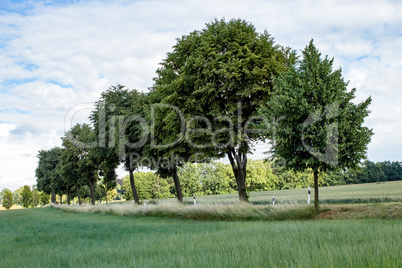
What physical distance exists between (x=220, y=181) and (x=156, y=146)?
60600mm

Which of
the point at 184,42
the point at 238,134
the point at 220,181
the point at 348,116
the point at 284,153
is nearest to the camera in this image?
the point at 348,116

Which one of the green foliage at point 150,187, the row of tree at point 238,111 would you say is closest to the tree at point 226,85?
the row of tree at point 238,111

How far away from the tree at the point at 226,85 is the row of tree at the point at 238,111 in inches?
2.5

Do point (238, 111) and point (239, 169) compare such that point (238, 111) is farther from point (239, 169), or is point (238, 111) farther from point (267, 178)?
point (267, 178)

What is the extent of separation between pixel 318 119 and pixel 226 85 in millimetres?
6264

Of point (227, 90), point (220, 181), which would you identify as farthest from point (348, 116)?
point (220, 181)

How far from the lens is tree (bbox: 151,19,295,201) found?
56.3 feet

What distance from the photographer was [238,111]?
1783 cm

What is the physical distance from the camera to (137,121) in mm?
25484

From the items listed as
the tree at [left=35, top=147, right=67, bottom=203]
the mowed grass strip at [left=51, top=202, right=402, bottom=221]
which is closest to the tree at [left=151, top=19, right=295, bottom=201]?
the mowed grass strip at [left=51, top=202, right=402, bottom=221]

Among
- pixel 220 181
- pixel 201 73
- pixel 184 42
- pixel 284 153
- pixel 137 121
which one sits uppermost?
pixel 184 42

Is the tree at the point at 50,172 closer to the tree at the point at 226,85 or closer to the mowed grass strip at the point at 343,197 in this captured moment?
the mowed grass strip at the point at 343,197

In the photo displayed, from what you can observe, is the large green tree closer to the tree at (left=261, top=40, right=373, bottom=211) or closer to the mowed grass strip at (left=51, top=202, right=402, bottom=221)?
the mowed grass strip at (left=51, top=202, right=402, bottom=221)

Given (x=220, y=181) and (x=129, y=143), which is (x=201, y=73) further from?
(x=220, y=181)
